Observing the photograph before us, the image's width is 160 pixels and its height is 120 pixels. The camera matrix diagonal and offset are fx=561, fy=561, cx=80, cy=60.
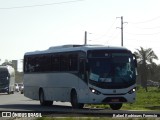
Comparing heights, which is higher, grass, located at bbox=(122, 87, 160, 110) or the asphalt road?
the asphalt road

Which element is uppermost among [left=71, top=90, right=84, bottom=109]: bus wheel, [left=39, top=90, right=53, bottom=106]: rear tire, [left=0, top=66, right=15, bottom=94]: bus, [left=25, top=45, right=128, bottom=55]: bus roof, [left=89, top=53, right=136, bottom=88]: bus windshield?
[left=25, top=45, right=128, bottom=55]: bus roof

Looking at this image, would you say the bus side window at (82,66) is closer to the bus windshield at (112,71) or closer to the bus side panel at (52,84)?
the bus windshield at (112,71)

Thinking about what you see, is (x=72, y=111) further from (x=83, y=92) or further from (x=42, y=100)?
(x=42, y=100)

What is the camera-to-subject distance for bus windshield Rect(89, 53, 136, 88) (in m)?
27.9

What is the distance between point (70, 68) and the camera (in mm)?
30031

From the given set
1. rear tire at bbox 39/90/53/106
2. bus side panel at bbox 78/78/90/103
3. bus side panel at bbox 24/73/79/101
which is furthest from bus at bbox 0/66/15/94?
bus side panel at bbox 78/78/90/103

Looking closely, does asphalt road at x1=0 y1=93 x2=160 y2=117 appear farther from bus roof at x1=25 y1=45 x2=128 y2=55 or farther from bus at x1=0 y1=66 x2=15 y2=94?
bus at x1=0 y1=66 x2=15 y2=94

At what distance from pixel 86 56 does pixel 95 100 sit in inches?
88.7

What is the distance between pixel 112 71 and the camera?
27.9 meters

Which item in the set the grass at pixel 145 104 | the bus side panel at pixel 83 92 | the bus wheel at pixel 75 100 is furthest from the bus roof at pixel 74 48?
the grass at pixel 145 104

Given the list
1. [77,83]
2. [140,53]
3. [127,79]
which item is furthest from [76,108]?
[140,53]

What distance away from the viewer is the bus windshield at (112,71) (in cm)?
2786

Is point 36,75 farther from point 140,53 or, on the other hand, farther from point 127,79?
point 140,53

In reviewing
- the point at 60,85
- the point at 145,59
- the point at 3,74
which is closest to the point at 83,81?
the point at 60,85
